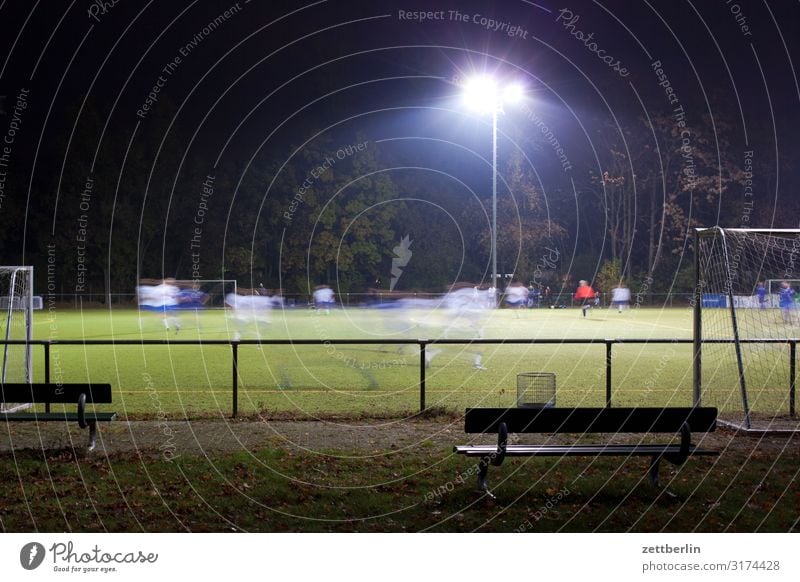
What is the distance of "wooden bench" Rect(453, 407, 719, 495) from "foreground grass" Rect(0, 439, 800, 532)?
0.34m

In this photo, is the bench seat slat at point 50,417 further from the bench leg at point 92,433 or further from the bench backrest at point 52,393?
the bench backrest at point 52,393

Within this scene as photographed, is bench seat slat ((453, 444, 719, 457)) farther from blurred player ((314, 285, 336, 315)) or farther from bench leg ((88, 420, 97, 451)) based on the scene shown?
blurred player ((314, 285, 336, 315))

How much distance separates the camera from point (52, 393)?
34.6 ft

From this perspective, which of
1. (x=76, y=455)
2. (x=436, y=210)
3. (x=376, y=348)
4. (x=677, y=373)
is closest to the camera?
(x=76, y=455)

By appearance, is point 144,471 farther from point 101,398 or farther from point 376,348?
point 376,348

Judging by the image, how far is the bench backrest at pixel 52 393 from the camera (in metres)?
10.5

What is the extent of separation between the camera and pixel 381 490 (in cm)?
886

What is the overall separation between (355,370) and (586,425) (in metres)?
12.8

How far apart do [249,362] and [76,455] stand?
12798 millimetres

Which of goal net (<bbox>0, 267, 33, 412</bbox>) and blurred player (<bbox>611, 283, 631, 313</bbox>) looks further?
blurred player (<bbox>611, 283, 631, 313</bbox>)

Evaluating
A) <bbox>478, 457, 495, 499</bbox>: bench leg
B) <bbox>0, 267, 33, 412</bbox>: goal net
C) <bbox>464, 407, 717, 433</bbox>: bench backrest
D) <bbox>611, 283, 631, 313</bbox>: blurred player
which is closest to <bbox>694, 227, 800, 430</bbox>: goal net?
<bbox>464, 407, 717, 433</bbox>: bench backrest

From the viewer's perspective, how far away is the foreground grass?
7762 millimetres

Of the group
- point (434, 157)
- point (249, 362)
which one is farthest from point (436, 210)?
point (249, 362)

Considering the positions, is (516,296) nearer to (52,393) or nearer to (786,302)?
(786,302)
